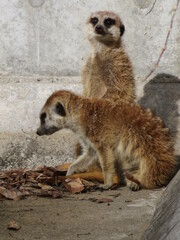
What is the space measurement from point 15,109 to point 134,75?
1089mm

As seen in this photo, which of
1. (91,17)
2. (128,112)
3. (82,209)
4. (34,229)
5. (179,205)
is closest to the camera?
(179,205)

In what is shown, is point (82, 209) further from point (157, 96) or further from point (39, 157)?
point (157, 96)

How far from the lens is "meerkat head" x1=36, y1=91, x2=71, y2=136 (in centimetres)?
440

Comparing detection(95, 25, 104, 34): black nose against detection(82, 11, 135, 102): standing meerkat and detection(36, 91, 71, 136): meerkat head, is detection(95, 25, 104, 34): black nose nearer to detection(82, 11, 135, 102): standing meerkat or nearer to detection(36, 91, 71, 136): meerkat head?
detection(82, 11, 135, 102): standing meerkat

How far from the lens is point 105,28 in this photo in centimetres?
511

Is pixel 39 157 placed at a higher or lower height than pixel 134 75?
lower

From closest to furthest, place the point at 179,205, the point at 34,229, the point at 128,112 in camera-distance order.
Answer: the point at 179,205
the point at 34,229
the point at 128,112

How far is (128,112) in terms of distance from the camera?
14.3 ft

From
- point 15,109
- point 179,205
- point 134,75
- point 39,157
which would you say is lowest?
point 39,157

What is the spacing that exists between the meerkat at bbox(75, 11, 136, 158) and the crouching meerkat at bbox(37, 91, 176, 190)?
559mm

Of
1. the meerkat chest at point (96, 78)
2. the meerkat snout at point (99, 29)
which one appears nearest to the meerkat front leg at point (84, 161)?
the meerkat chest at point (96, 78)

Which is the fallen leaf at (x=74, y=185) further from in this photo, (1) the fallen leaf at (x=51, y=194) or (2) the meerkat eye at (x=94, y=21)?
(2) the meerkat eye at (x=94, y=21)

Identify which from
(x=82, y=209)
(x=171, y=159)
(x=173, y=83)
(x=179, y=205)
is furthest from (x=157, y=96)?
(x=179, y=205)

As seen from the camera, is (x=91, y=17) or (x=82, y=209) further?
(x=91, y=17)
